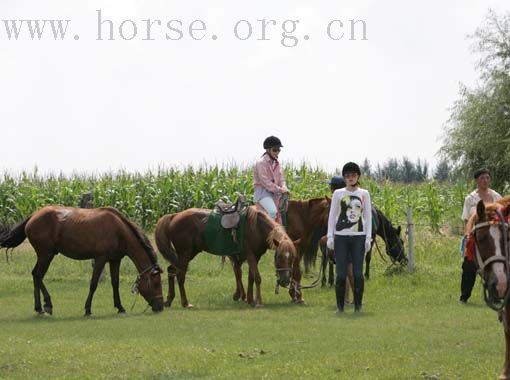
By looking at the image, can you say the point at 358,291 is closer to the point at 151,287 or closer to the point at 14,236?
the point at 151,287

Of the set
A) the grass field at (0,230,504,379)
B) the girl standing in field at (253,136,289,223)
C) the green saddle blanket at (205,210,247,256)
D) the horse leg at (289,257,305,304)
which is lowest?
the grass field at (0,230,504,379)

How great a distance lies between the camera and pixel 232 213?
15.4 meters

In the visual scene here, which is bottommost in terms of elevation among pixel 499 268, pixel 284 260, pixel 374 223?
pixel 284 260

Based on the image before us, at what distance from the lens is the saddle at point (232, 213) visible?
50.1ft

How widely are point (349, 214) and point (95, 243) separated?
4.42m

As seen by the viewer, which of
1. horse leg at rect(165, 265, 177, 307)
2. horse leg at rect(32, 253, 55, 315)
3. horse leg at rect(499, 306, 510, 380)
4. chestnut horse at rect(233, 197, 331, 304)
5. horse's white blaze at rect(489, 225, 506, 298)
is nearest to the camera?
horse's white blaze at rect(489, 225, 506, 298)

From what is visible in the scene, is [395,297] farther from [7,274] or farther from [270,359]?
[7,274]

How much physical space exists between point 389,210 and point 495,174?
1239 centimetres

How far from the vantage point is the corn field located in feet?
93.3

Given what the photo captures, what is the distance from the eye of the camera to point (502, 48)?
4188cm

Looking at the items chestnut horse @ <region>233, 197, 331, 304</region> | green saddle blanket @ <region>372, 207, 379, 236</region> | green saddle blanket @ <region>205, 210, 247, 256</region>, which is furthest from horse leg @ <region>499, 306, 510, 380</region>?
green saddle blanket @ <region>372, 207, 379, 236</region>

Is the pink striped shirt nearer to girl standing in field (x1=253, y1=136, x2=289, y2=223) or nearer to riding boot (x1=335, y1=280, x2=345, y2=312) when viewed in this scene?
girl standing in field (x1=253, y1=136, x2=289, y2=223)

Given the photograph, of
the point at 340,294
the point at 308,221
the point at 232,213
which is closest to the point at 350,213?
the point at 340,294

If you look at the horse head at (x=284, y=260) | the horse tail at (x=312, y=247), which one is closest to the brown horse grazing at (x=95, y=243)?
the horse head at (x=284, y=260)
